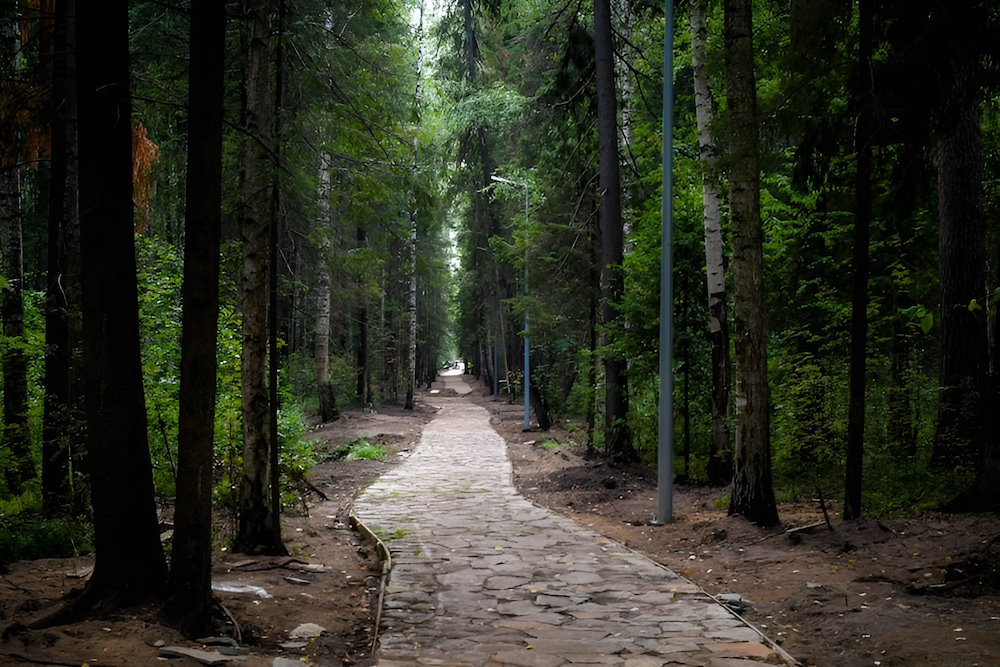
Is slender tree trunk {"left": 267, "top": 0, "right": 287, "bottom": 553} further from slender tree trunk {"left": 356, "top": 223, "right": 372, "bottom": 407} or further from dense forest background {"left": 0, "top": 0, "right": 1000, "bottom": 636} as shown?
slender tree trunk {"left": 356, "top": 223, "right": 372, "bottom": 407}

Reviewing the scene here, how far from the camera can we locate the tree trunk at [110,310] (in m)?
4.43

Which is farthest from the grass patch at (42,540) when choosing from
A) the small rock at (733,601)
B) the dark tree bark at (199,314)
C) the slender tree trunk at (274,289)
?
the small rock at (733,601)

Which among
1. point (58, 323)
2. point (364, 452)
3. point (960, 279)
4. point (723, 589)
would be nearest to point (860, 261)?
point (960, 279)

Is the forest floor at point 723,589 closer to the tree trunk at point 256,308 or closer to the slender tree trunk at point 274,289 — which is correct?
the tree trunk at point 256,308

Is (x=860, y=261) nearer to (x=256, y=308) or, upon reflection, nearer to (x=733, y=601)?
(x=733, y=601)

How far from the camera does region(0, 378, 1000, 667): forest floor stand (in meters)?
4.14

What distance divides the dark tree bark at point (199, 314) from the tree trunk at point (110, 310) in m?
0.32

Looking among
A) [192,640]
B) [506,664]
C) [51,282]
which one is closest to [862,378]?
[506,664]

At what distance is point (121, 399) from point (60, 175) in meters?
5.49

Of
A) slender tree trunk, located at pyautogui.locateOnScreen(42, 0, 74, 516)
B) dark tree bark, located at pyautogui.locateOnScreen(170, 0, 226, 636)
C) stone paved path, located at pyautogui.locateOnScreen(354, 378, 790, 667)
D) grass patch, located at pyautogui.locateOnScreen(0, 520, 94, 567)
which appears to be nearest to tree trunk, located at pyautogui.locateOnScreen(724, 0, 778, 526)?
stone paved path, located at pyautogui.locateOnScreen(354, 378, 790, 667)

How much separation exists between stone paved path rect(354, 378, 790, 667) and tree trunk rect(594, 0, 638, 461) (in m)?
3.55

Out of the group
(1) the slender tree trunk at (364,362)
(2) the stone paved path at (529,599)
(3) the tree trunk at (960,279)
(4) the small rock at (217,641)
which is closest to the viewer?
(4) the small rock at (217,641)

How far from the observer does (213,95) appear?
4.61 m

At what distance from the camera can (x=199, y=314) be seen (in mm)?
4566
